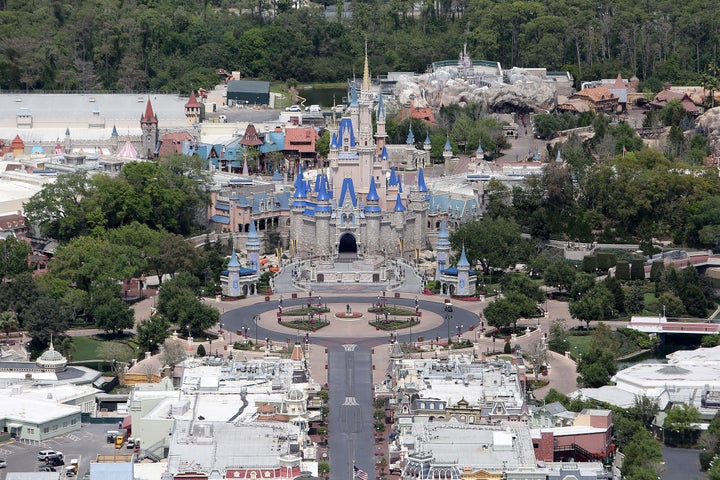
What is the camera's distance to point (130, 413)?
5118 inches

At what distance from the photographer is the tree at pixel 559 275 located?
163875 mm

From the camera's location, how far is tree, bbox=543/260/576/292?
16388 centimetres

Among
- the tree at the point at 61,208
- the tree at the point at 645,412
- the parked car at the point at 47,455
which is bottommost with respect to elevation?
the parked car at the point at 47,455

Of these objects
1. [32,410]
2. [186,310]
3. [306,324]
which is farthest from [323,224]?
[32,410]

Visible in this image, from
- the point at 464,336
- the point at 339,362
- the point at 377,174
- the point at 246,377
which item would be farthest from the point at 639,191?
the point at 246,377

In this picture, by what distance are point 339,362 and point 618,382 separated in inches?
718

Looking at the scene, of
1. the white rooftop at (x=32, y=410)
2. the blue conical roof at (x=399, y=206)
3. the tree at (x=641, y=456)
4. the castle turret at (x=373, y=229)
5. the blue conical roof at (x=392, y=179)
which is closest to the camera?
the tree at (x=641, y=456)

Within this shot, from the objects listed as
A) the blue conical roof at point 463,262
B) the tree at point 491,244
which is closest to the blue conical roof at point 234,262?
the blue conical roof at point 463,262

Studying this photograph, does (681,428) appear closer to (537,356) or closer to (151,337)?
(537,356)

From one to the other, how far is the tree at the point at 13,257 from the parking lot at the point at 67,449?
114ft

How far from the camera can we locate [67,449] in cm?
12575

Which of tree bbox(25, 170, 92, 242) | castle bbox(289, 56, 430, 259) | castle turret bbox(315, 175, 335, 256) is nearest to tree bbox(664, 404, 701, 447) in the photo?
castle bbox(289, 56, 430, 259)

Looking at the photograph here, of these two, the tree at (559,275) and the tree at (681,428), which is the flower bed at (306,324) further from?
the tree at (681,428)

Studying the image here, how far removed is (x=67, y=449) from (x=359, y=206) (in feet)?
177
